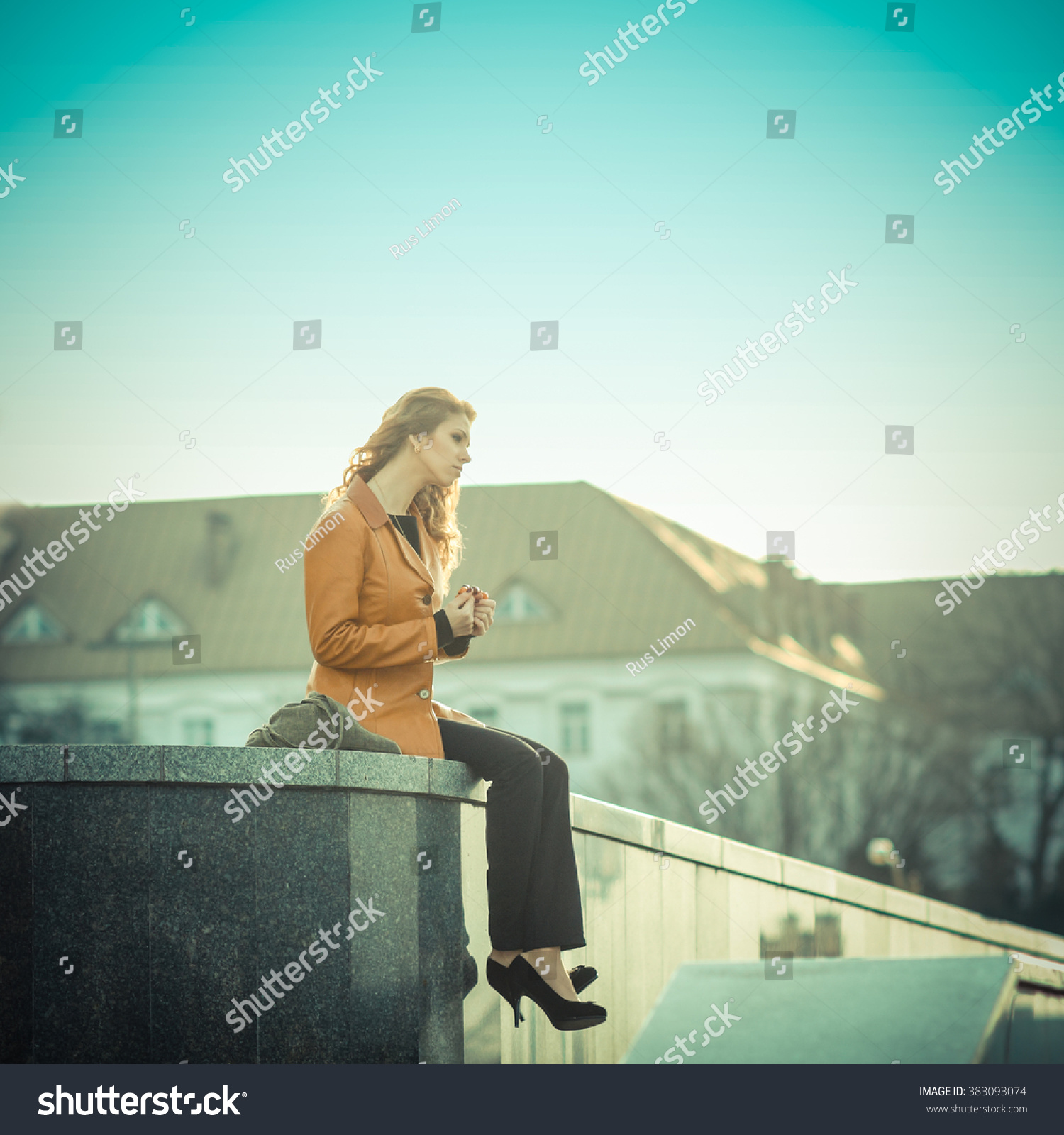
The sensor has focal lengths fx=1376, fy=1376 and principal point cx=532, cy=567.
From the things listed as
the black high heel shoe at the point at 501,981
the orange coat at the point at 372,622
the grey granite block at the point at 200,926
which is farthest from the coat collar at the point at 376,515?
the black high heel shoe at the point at 501,981

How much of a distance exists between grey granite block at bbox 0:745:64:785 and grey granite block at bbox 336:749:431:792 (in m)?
0.86

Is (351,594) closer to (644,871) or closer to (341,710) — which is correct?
(341,710)

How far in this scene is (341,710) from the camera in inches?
176

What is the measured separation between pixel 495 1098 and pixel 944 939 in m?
8.52

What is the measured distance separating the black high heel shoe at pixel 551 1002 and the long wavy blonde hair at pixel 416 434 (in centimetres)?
142

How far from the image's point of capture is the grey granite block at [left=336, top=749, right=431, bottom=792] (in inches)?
169

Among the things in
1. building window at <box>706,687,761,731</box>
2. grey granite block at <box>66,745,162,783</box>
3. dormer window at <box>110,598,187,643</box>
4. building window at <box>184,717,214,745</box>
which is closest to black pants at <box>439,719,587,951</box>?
grey granite block at <box>66,745,162,783</box>

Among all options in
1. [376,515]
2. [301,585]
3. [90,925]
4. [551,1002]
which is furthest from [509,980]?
[301,585]

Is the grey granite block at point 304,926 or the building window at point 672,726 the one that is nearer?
the grey granite block at point 304,926

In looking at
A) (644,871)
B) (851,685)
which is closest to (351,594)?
(644,871)

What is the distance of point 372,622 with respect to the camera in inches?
187

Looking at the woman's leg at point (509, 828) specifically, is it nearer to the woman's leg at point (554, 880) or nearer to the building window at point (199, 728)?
the woman's leg at point (554, 880)

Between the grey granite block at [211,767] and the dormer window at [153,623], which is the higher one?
the dormer window at [153,623]

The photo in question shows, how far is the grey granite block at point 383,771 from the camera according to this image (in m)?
4.30
